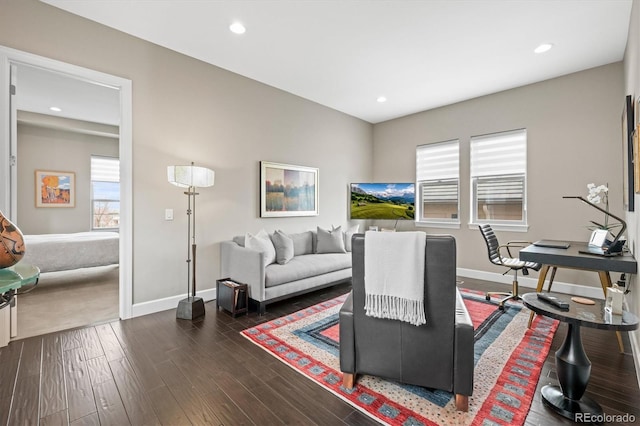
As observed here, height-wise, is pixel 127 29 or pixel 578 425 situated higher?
pixel 127 29

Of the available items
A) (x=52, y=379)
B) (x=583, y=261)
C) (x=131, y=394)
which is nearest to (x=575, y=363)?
(x=583, y=261)

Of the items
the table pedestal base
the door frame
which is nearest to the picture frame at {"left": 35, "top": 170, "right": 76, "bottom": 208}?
the door frame

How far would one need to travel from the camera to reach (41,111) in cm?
546

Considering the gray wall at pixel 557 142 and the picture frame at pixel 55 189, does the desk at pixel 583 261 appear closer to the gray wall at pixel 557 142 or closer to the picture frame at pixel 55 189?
the gray wall at pixel 557 142

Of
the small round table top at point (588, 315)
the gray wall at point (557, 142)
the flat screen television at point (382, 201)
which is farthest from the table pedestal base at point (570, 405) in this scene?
the flat screen television at point (382, 201)

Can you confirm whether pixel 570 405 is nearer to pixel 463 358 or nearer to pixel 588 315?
pixel 588 315

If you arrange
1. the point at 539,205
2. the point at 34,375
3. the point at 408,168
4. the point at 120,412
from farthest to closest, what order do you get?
the point at 408,168, the point at 539,205, the point at 34,375, the point at 120,412

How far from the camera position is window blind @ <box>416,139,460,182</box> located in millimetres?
5184

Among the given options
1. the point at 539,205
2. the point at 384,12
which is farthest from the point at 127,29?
the point at 539,205

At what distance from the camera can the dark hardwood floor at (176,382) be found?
1705mm

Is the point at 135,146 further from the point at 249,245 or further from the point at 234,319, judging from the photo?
the point at 234,319

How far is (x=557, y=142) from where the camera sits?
4105 mm

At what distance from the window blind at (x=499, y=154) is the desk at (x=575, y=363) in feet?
10.8

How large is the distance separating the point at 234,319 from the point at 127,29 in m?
3.33
